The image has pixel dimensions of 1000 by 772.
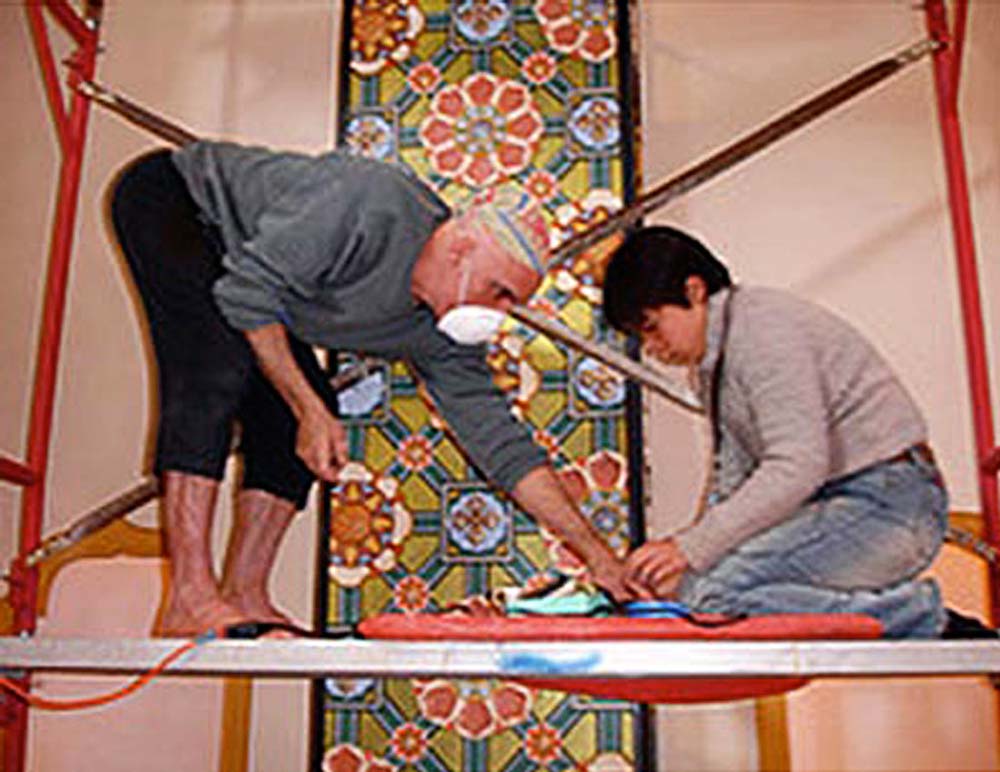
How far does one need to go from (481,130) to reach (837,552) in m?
1.29

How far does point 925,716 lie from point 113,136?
2.02 m

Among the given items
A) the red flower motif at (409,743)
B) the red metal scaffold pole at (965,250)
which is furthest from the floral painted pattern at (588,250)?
the red flower motif at (409,743)

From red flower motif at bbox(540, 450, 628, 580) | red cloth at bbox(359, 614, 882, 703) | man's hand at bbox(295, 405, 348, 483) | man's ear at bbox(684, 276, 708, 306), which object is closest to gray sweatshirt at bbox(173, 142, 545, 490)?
man's hand at bbox(295, 405, 348, 483)

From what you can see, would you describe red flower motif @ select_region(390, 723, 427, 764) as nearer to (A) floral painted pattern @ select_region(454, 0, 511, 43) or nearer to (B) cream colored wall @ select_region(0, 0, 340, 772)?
(B) cream colored wall @ select_region(0, 0, 340, 772)

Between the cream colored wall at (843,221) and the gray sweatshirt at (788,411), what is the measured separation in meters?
0.58

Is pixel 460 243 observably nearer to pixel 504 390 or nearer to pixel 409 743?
pixel 504 390

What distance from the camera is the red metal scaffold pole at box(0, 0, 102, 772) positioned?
2.19m

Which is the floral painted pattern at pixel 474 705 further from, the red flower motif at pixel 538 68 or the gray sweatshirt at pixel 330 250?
the red flower motif at pixel 538 68

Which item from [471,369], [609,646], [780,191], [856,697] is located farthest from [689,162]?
[609,646]

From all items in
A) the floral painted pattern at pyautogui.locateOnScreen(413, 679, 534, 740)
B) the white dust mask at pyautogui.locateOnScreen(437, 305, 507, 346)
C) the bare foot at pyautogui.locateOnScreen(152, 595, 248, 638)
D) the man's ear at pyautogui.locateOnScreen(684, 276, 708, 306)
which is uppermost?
the man's ear at pyautogui.locateOnScreen(684, 276, 708, 306)

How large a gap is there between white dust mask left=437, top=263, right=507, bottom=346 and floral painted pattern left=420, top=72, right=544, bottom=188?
2.49 feet

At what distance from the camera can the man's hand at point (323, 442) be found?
1836mm

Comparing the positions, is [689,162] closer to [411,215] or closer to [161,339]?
[411,215]

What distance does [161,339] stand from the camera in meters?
1.95
